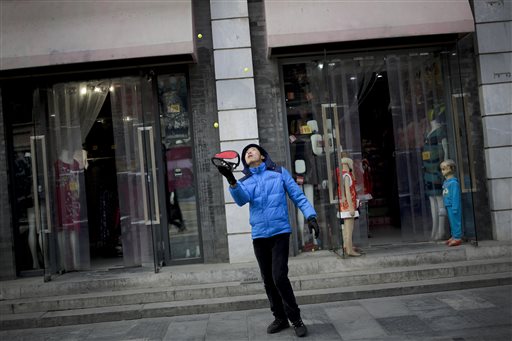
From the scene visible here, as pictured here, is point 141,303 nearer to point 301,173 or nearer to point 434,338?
point 301,173

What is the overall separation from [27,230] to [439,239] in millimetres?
7119

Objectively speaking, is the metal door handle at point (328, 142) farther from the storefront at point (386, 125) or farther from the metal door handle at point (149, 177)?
the metal door handle at point (149, 177)

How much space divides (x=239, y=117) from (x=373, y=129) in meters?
2.55

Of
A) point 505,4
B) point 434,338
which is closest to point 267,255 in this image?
point 434,338

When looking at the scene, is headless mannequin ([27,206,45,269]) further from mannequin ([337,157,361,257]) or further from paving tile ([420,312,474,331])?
paving tile ([420,312,474,331])

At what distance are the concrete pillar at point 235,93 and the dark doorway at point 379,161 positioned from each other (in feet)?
6.94

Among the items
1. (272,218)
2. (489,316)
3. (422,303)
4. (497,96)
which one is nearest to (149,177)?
(272,218)

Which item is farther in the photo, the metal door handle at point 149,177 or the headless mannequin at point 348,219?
the metal door handle at point 149,177

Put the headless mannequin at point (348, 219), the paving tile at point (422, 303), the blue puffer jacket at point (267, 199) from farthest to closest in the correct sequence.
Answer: the headless mannequin at point (348, 219) < the paving tile at point (422, 303) < the blue puffer jacket at point (267, 199)

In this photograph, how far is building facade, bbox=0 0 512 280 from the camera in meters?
8.56

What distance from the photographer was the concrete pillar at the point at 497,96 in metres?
9.05

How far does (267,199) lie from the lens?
596 centimetres

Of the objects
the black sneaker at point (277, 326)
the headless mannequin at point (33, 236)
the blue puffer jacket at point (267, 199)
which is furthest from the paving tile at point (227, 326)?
the headless mannequin at point (33, 236)

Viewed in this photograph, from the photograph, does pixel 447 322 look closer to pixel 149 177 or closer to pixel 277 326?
pixel 277 326
